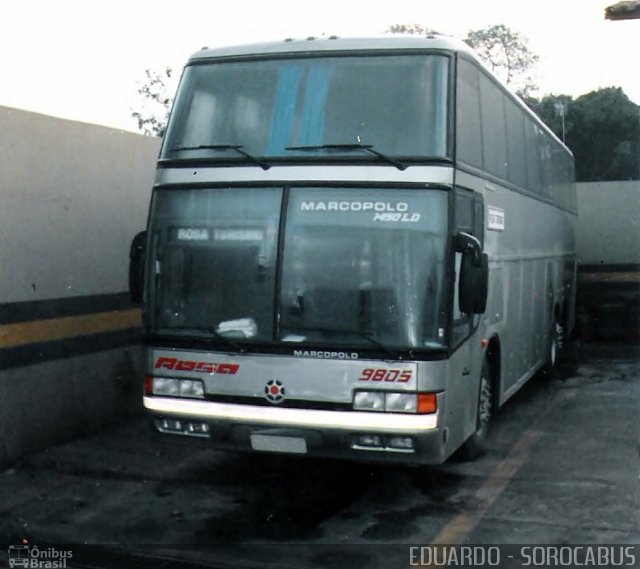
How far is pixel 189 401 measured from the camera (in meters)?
7.54

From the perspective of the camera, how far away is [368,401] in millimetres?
7078

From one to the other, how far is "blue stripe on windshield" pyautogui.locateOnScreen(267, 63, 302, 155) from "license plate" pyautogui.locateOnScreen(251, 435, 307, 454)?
85.7 inches

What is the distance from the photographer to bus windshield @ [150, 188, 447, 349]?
7.07 metres

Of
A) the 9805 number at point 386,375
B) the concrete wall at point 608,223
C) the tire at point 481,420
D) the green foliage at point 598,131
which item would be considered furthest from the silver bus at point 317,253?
the green foliage at point 598,131

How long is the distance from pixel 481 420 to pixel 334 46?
3857 mm

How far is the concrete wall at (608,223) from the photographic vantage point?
20438 millimetres

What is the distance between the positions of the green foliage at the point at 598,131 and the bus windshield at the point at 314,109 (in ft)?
154

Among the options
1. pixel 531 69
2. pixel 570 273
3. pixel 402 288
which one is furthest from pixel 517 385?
pixel 531 69

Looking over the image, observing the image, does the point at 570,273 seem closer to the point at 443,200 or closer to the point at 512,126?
the point at 512,126

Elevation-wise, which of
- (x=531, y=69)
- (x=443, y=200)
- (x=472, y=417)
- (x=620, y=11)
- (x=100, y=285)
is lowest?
(x=472, y=417)

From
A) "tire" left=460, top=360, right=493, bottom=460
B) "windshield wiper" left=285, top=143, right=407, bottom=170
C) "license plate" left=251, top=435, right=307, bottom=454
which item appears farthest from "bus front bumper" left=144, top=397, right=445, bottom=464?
"tire" left=460, top=360, right=493, bottom=460

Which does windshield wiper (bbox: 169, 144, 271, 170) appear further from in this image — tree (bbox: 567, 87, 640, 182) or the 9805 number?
tree (bbox: 567, 87, 640, 182)

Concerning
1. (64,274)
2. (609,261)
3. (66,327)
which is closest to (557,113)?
(609,261)

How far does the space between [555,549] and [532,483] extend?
1.85m
